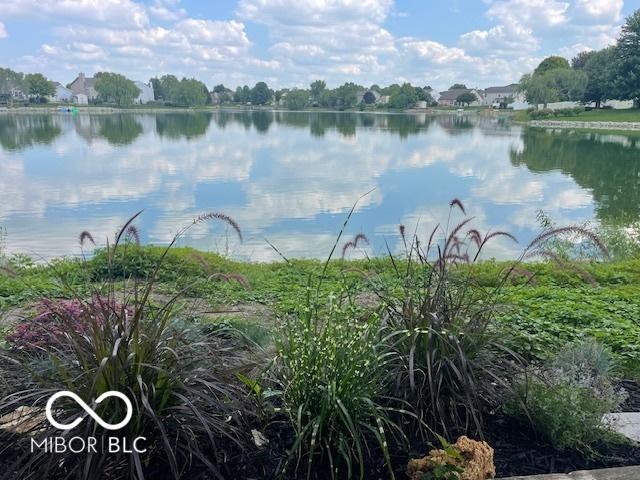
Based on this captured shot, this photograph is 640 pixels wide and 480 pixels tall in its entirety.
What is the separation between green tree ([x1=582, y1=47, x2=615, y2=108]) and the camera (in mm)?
64625

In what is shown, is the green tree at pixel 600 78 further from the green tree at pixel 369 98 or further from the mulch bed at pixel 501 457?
the mulch bed at pixel 501 457

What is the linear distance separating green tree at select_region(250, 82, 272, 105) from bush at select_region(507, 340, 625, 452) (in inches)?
5458

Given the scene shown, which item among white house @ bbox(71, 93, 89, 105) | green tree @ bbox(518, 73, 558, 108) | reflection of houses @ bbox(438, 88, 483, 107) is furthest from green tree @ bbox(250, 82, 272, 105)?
green tree @ bbox(518, 73, 558, 108)

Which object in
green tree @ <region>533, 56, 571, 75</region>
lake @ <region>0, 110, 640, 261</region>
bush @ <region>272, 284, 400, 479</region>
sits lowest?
lake @ <region>0, 110, 640, 261</region>

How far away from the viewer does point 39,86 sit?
108 m

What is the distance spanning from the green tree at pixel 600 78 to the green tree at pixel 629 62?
3.76ft

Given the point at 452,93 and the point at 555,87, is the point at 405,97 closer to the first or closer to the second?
the point at 452,93

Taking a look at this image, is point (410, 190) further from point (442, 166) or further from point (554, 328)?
point (554, 328)

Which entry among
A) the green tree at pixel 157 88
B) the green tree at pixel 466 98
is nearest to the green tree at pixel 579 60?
the green tree at pixel 466 98

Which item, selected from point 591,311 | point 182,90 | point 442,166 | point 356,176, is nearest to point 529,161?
point 442,166

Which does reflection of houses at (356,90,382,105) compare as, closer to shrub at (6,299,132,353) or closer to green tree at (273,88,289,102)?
green tree at (273,88,289,102)

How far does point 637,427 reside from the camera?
305 cm

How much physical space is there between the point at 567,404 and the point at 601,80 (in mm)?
73933

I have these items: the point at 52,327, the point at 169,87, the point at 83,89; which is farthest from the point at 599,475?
the point at 83,89
